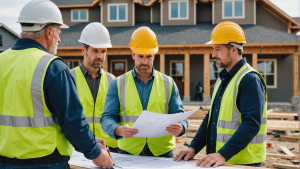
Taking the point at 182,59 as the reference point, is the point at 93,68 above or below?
below

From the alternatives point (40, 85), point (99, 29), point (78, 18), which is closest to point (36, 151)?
point (40, 85)

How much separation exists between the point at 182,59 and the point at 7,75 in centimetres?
1721

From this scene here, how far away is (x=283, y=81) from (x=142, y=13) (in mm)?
11101

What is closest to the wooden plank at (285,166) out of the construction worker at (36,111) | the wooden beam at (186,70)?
the construction worker at (36,111)

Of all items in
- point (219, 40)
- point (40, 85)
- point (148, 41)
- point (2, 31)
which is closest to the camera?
point (40, 85)

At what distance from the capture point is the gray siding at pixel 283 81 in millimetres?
17656

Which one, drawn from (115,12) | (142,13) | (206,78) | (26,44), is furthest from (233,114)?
(142,13)

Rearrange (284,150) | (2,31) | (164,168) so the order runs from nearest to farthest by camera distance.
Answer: (164,168)
(284,150)
(2,31)

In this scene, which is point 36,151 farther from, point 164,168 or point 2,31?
point 2,31

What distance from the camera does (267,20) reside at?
18.5 m


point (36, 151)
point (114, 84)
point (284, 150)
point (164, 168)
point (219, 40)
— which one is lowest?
A: point (284, 150)

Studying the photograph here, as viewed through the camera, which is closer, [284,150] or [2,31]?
[284,150]

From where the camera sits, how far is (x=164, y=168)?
2.25 meters

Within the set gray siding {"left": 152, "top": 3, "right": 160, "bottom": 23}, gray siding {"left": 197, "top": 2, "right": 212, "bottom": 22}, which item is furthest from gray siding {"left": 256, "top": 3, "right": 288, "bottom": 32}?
gray siding {"left": 152, "top": 3, "right": 160, "bottom": 23}
